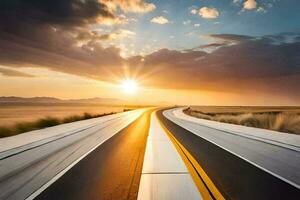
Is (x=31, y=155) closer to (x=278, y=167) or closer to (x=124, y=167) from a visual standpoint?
(x=124, y=167)

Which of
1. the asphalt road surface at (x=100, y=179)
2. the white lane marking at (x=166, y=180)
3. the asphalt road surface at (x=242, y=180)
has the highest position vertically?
the asphalt road surface at (x=242, y=180)

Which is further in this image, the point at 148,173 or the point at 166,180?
the point at 148,173

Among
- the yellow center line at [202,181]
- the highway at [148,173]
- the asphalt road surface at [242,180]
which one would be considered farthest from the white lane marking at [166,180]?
the asphalt road surface at [242,180]

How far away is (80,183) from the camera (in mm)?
5504

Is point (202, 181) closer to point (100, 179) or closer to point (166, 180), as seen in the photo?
point (166, 180)

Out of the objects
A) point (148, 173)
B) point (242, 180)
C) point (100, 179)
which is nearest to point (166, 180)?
point (148, 173)

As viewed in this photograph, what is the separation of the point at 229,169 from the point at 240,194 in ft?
6.52

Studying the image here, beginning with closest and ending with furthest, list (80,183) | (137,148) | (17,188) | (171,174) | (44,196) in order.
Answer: (44,196) → (17,188) → (80,183) → (171,174) → (137,148)

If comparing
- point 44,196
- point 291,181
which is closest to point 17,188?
point 44,196

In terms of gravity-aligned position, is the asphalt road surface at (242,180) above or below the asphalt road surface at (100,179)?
above

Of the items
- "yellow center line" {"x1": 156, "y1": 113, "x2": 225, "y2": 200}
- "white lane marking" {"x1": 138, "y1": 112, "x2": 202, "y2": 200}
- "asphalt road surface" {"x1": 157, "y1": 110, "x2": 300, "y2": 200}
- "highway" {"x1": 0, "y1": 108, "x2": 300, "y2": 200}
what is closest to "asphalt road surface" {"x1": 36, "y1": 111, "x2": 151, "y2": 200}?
"highway" {"x1": 0, "y1": 108, "x2": 300, "y2": 200}

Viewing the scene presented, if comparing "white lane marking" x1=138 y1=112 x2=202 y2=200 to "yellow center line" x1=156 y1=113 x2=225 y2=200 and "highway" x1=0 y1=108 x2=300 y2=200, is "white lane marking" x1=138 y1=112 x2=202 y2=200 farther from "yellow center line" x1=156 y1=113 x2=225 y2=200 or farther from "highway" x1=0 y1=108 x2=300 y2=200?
"yellow center line" x1=156 y1=113 x2=225 y2=200

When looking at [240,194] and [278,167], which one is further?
[278,167]

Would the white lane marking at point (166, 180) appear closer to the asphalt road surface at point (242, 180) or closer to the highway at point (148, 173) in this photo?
the highway at point (148, 173)
